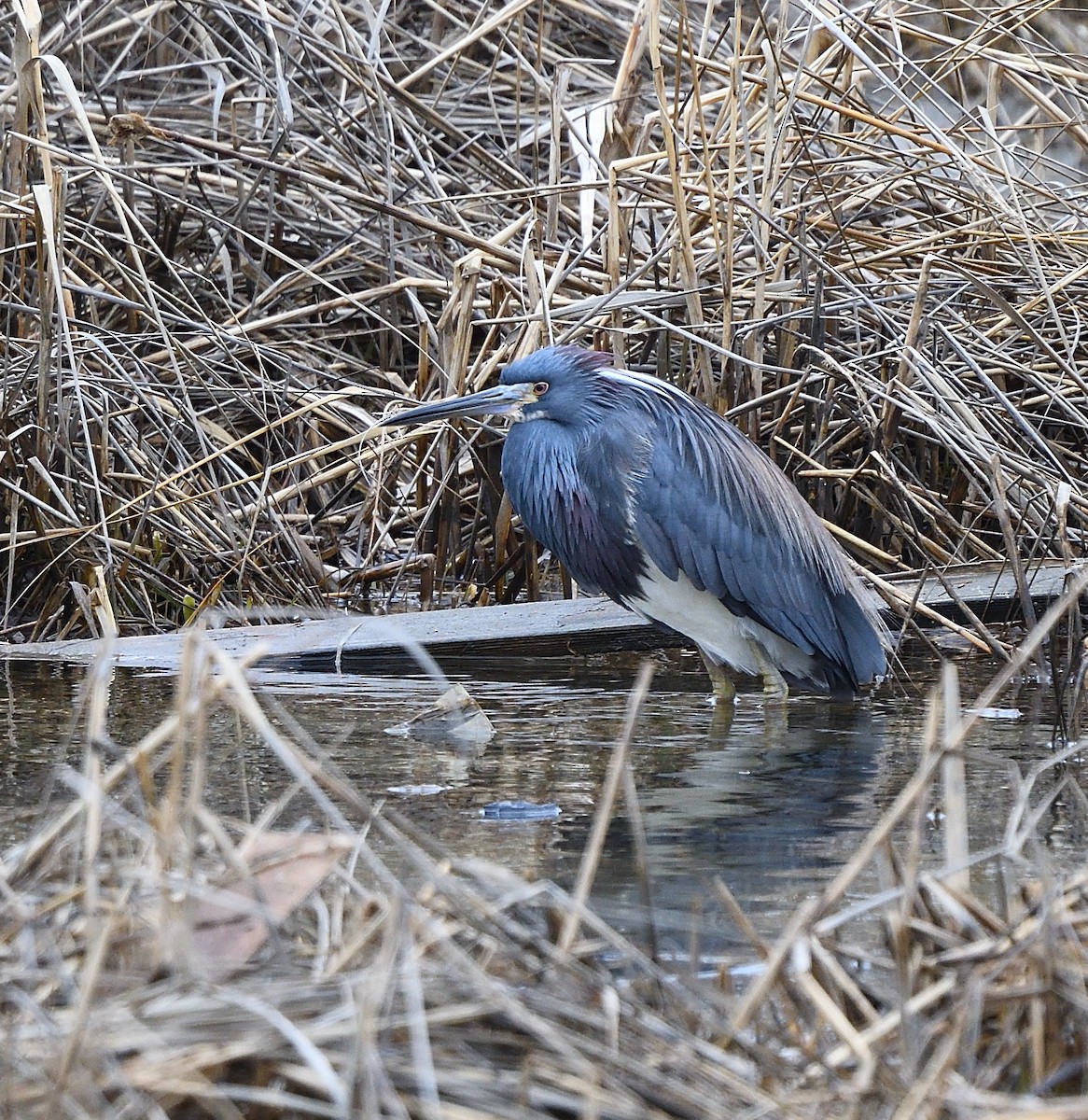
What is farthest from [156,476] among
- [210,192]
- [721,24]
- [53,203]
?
[721,24]

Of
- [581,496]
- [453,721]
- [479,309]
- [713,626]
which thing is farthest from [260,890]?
[479,309]

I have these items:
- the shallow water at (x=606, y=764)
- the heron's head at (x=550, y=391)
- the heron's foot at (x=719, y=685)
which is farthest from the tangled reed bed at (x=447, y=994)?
the heron's head at (x=550, y=391)

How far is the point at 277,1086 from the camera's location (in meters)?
1.87

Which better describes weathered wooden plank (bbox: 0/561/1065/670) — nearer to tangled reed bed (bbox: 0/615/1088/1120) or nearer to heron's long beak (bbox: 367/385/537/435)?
heron's long beak (bbox: 367/385/537/435)

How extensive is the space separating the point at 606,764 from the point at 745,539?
1344 mm

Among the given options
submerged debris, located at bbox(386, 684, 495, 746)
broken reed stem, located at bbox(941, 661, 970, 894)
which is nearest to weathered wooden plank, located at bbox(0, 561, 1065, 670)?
submerged debris, located at bbox(386, 684, 495, 746)

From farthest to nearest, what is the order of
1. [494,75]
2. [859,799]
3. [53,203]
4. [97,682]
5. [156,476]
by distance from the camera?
[494,75]
[156,476]
[53,203]
[859,799]
[97,682]

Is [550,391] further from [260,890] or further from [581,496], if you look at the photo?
[260,890]

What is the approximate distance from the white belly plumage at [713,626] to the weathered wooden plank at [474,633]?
289mm

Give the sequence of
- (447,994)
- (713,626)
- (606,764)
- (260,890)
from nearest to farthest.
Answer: (447,994), (260,890), (606,764), (713,626)

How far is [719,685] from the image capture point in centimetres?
546

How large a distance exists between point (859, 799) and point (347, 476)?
3.25 m

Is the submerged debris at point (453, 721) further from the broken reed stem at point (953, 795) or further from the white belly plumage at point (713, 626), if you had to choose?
the broken reed stem at point (953, 795)

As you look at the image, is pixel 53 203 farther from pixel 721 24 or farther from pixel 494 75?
pixel 721 24
